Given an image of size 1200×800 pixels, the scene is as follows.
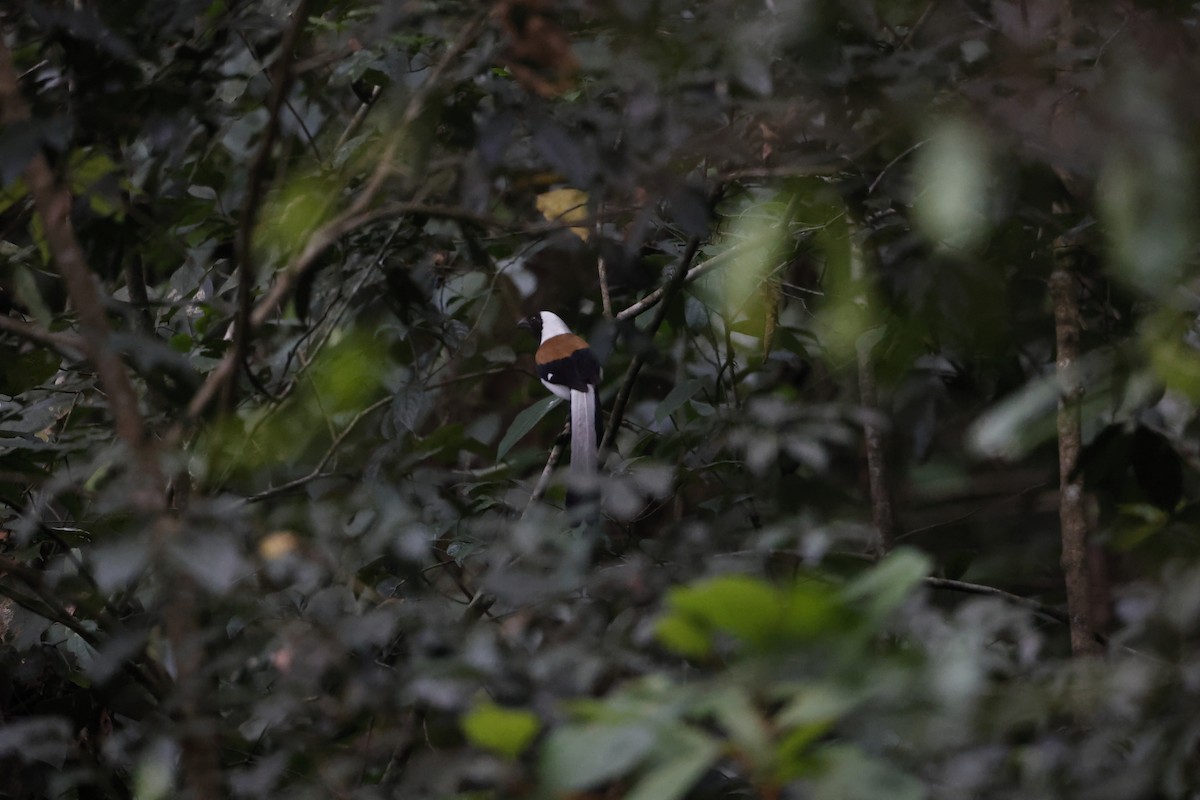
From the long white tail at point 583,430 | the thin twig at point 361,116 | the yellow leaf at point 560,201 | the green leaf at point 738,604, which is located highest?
the green leaf at point 738,604

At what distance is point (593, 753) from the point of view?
87 cm

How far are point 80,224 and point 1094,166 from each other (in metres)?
1.31

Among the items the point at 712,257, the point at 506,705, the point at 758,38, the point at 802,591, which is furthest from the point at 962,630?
the point at 712,257

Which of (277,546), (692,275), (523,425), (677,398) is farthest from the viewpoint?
(523,425)

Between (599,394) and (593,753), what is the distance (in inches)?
78.8

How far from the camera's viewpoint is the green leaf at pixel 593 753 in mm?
858

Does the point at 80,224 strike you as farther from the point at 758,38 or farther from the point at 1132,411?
the point at 1132,411

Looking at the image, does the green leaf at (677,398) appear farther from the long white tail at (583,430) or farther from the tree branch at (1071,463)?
the tree branch at (1071,463)

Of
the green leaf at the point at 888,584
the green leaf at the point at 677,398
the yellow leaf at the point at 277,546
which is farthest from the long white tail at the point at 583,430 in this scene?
the green leaf at the point at 888,584

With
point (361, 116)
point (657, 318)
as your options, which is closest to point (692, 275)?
point (657, 318)

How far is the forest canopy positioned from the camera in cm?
105

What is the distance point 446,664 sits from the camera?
1066 millimetres

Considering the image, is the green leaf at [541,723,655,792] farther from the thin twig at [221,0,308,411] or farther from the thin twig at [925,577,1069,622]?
the thin twig at [925,577,1069,622]

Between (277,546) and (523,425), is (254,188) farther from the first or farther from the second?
(523,425)
